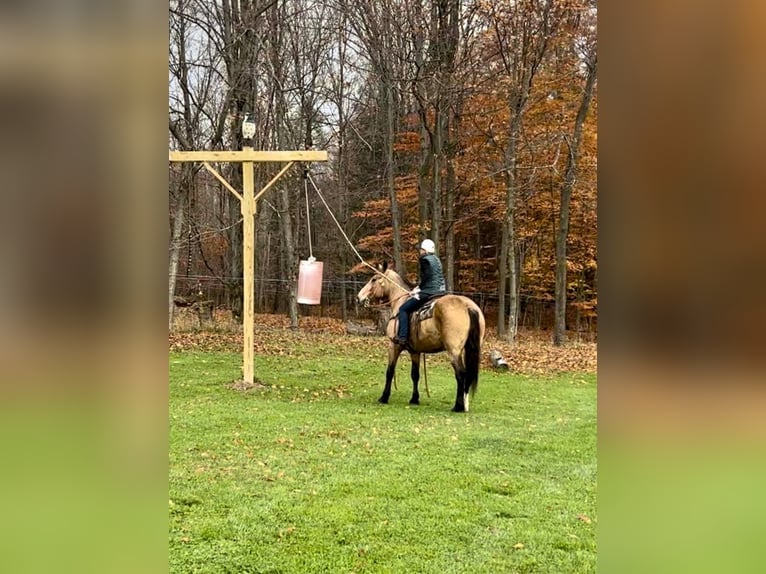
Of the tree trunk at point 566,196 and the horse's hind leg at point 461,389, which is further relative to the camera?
the tree trunk at point 566,196

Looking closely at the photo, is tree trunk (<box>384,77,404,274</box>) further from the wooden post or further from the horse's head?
the wooden post

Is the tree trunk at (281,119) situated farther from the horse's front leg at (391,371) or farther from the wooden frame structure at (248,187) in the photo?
the horse's front leg at (391,371)

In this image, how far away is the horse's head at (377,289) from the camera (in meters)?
8.45

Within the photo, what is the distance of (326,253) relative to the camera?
22875 mm

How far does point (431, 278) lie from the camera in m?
7.95

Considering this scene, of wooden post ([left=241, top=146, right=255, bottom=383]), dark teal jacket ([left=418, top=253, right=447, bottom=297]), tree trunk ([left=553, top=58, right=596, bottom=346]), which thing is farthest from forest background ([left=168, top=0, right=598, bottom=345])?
dark teal jacket ([left=418, top=253, right=447, bottom=297])

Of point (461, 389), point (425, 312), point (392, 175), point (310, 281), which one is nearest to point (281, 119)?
point (392, 175)
